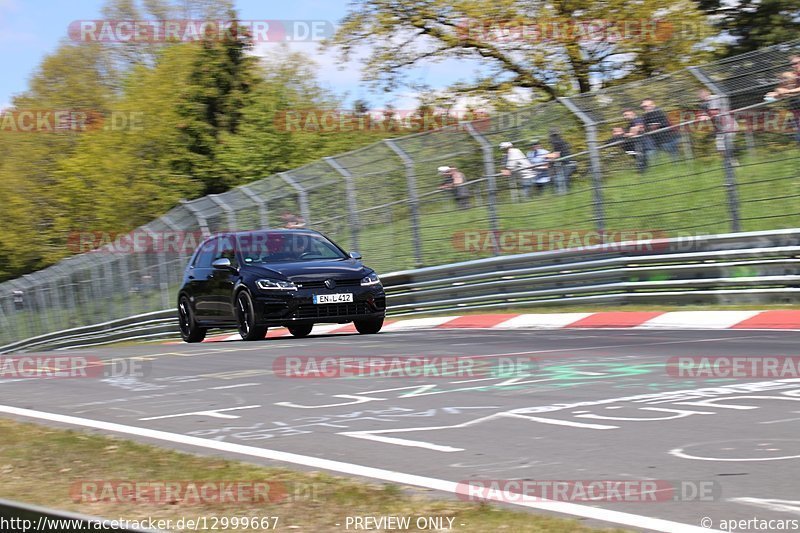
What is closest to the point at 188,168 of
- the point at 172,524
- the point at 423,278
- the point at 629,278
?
the point at 423,278

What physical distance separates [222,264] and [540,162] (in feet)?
15.5

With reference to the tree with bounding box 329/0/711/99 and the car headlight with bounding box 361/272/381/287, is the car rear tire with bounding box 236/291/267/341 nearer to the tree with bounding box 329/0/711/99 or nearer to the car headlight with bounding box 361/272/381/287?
the car headlight with bounding box 361/272/381/287

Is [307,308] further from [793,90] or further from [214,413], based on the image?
[214,413]

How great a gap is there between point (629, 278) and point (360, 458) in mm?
10617

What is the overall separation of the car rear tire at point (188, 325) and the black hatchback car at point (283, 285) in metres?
0.74

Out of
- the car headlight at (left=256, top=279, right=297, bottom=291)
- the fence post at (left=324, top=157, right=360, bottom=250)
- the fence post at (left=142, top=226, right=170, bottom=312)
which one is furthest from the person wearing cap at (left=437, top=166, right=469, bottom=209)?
the fence post at (left=142, top=226, right=170, bottom=312)

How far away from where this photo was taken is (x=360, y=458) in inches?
245

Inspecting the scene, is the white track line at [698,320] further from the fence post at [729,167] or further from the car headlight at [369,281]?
the car headlight at [369,281]

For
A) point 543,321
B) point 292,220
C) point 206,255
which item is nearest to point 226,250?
point 206,255

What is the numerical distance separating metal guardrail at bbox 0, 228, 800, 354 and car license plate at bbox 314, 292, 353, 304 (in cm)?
330

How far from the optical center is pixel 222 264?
16.6 m

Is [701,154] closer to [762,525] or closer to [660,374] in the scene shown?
[660,374]

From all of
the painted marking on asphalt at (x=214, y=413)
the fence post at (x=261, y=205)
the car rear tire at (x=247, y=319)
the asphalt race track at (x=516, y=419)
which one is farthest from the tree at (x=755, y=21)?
the painted marking on asphalt at (x=214, y=413)

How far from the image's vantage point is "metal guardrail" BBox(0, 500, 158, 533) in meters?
3.67
